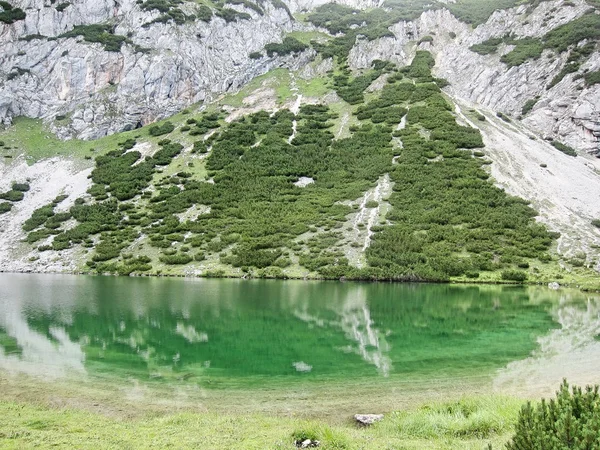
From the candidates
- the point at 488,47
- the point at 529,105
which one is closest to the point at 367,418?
the point at 529,105

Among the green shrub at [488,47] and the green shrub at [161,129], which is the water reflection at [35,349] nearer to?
the green shrub at [161,129]

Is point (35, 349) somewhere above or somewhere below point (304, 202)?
below

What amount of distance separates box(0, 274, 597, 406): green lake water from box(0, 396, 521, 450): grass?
3.71 m

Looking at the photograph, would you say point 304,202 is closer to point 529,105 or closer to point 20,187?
point 20,187

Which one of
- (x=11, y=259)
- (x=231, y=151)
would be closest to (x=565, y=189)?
(x=231, y=151)

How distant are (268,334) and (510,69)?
113823 mm

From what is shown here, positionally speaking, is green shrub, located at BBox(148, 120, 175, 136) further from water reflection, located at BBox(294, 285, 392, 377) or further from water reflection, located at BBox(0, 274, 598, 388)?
water reflection, located at BBox(294, 285, 392, 377)

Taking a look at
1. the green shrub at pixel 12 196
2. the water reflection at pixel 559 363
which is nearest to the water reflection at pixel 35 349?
the water reflection at pixel 559 363

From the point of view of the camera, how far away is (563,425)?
566 cm

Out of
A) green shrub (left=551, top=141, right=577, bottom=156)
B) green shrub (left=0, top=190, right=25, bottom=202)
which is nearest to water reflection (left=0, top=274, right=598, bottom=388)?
green shrub (left=0, top=190, right=25, bottom=202)

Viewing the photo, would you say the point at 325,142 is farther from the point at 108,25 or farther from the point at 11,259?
the point at 108,25

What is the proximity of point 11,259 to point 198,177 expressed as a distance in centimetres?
3470

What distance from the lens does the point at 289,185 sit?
83938mm

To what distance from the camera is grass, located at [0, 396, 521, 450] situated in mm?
10250
